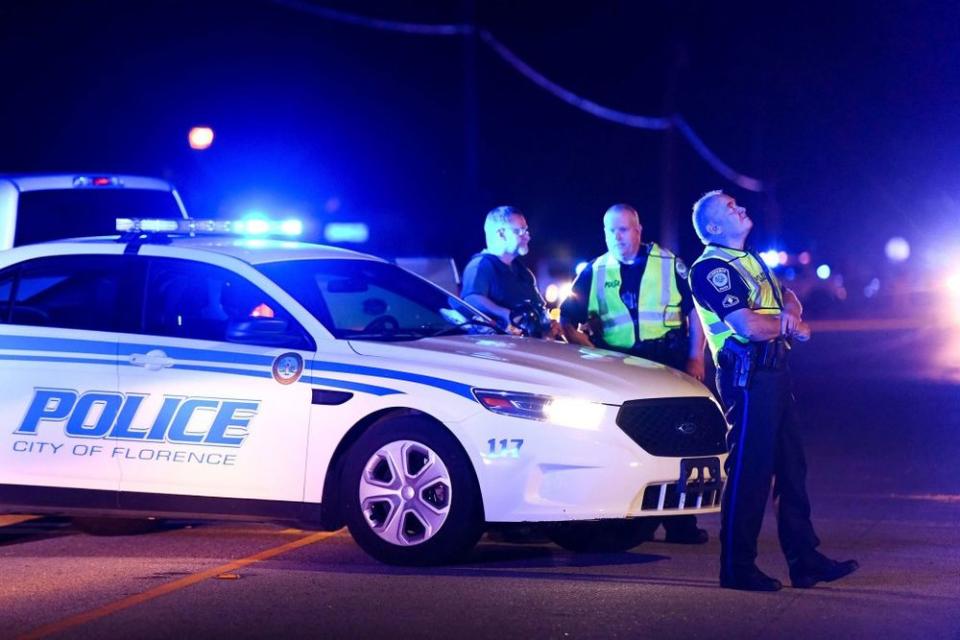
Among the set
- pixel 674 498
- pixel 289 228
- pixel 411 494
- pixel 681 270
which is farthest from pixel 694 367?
pixel 289 228

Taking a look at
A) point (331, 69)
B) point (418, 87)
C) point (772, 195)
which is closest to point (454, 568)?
point (331, 69)

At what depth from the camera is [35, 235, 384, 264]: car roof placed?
8.66 m

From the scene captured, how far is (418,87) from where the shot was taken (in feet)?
180

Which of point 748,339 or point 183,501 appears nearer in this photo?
point 748,339

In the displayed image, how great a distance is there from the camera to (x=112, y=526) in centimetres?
931

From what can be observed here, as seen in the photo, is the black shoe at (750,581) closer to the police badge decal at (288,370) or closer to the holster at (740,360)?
the holster at (740,360)

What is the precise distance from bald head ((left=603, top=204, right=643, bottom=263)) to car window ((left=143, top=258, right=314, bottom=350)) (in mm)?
1973

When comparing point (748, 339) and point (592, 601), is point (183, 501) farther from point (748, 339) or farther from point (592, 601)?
point (748, 339)

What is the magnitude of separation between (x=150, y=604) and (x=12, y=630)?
0.68 metres

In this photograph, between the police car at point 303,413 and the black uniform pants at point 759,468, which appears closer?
the black uniform pants at point 759,468

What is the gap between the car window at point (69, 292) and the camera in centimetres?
851

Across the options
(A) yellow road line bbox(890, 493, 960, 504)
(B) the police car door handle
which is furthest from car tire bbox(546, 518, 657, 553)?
(A) yellow road line bbox(890, 493, 960, 504)

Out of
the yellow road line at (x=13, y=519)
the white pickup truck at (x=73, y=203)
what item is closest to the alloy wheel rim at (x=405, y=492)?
the yellow road line at (x=13, y=519)

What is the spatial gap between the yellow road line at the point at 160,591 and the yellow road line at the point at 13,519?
1.81 meters
